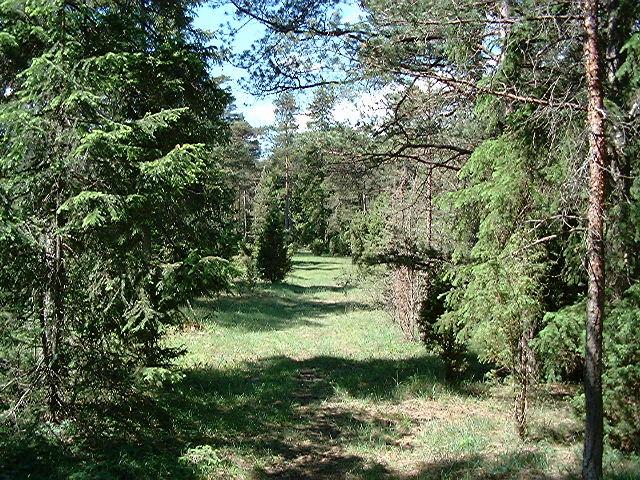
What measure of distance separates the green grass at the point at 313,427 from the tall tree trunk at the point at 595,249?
81 centimetres

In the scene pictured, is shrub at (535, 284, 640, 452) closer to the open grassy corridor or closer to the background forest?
the background forest

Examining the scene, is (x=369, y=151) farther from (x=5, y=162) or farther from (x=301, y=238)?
(x=301, y=238)

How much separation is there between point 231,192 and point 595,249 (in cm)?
764

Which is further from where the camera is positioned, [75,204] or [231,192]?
[231,192]

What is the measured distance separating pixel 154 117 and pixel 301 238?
195ft

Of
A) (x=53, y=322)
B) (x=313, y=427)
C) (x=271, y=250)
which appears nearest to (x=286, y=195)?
(x=271, y=250)

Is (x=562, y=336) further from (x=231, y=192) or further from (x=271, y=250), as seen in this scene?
(x=271, y=250)

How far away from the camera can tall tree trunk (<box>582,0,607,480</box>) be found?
18.1 ft

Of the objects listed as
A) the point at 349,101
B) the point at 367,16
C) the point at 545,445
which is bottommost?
the point at 545,445

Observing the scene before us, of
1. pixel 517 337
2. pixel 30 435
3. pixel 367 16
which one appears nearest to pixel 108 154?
pixel 30 435

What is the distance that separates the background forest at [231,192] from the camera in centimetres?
641

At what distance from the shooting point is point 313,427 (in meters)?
9.53

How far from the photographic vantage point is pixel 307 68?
9.97 meters

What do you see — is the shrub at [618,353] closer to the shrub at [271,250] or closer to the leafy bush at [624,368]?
the leafy bush at [624,368]
